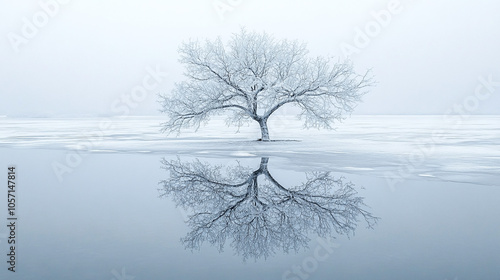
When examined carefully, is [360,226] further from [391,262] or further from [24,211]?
[24,211]

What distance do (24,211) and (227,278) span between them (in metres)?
5.92

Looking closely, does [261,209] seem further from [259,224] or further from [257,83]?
[257,83]

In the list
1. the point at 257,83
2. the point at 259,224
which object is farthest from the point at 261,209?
the point at 257,83

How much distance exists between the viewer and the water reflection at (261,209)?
726 cm

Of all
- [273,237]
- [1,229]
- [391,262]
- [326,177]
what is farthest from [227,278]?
[326,177]

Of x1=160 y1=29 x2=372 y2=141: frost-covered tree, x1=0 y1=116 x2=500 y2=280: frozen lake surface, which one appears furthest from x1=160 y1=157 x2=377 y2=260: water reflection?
x1=160 y1=29 x2=372 y2=141: frost-covered tree

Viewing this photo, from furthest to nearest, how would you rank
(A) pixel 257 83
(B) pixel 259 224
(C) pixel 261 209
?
(A) pixel 257 83, (C) pixel 261 209, (B) pixel 259 224

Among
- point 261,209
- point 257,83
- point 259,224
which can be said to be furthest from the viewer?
point 257,83

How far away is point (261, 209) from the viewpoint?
30.1ft

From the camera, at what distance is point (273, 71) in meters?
31.5

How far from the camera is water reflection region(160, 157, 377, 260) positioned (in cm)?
726

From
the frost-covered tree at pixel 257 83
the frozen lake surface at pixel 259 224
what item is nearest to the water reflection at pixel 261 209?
the frozen lake surface at pixel 259 224

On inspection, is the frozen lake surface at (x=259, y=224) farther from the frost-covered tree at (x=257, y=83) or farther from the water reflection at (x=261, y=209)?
the frost-covered tree at (x=257, y=83)

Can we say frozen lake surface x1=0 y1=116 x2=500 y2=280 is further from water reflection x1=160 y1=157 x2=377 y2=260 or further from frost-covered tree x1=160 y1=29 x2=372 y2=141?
frost-covered tree x1=160 y1=29 x2=372 y2=141
